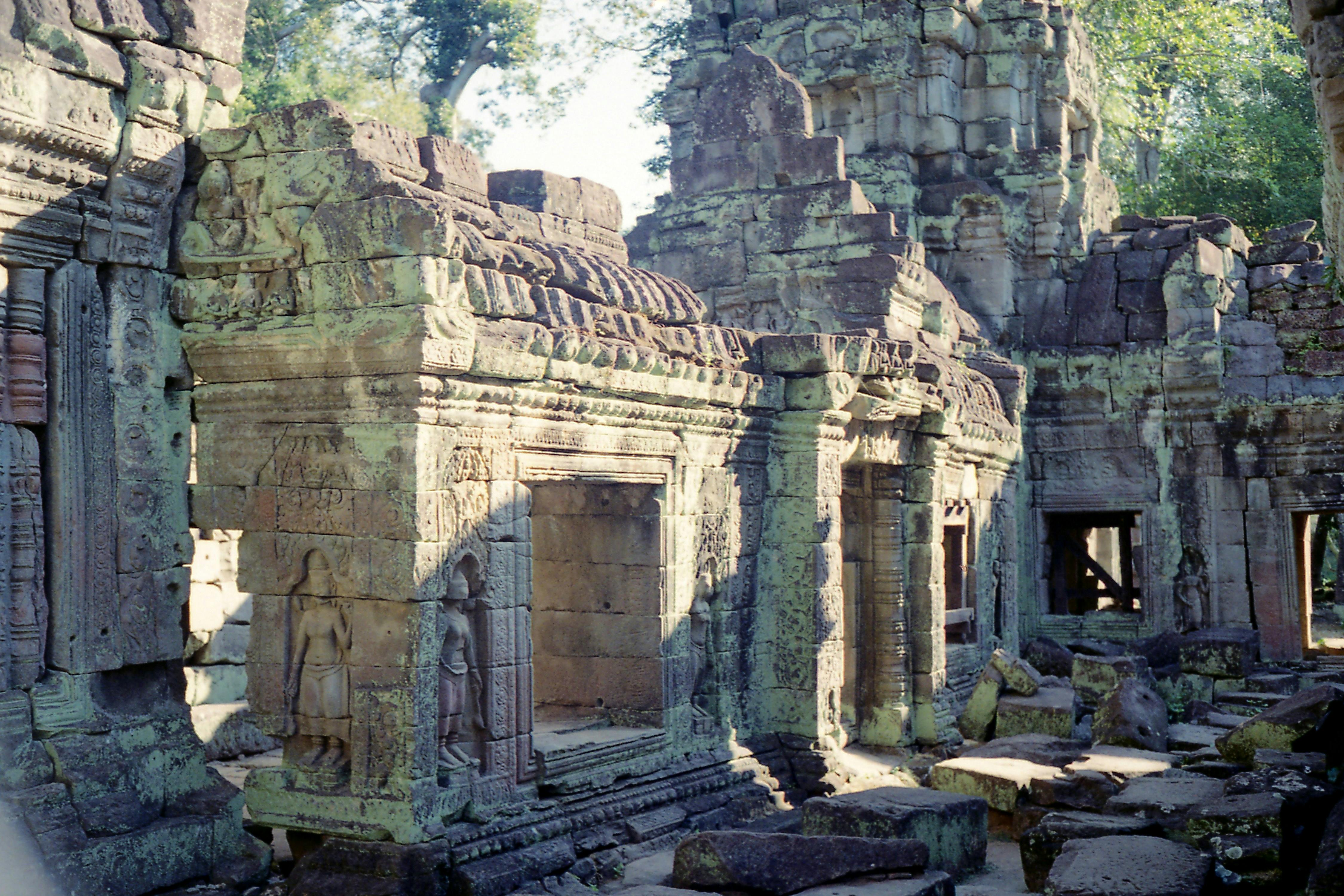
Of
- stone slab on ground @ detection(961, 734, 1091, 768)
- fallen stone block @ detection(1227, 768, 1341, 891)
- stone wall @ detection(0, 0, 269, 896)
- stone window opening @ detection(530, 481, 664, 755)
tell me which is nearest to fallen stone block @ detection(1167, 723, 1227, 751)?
stone slab on ground @ detection(961, 734, 1091, 768)

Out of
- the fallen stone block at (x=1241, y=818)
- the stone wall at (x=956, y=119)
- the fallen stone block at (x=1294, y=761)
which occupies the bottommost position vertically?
the fallen stone block at (x=1241, y=818)

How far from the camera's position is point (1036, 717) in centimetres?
989

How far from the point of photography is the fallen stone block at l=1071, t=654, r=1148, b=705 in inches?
424

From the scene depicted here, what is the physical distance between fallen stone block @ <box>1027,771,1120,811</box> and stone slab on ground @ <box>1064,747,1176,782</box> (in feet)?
0.45

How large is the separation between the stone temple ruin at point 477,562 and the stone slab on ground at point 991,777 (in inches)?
1.3

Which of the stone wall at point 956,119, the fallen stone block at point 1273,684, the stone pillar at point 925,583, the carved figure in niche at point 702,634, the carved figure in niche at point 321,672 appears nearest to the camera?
the carved figure in niche at point 321,672

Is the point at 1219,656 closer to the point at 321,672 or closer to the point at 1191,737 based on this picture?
the point at 1191,737

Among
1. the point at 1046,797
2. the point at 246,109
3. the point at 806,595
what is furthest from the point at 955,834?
the point at 246,109

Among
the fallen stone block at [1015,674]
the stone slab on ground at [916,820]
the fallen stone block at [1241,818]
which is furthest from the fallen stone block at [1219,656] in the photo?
the fallen stone block at [1241,818]

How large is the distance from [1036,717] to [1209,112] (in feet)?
53.8

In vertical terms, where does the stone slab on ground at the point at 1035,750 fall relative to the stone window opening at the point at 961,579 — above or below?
below

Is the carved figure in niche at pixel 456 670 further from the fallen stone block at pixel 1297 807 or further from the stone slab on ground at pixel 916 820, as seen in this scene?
the fallen stone block at pixel 1297 807

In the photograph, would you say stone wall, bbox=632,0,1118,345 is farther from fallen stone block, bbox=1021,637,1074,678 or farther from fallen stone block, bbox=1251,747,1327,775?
fallen stone block, bbox=1251,747,1327,775

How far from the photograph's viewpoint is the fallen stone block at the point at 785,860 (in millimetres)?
5793
